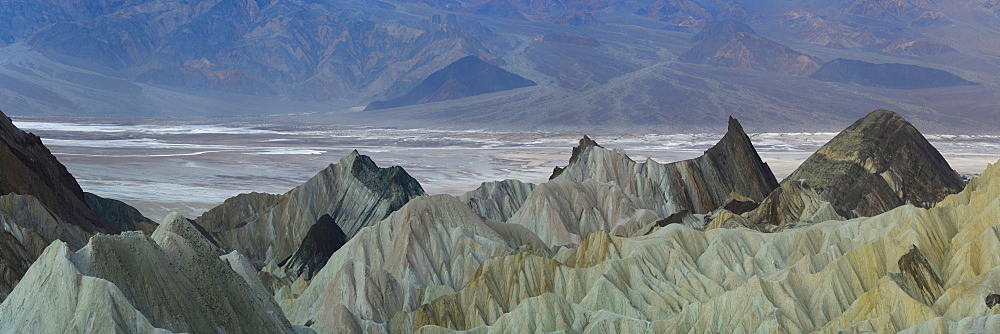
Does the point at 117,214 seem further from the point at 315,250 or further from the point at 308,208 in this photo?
the point at 315,250

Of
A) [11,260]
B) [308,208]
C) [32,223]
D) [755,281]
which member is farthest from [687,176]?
[11,260]

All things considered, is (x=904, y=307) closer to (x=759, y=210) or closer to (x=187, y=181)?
(x=759, y=210)

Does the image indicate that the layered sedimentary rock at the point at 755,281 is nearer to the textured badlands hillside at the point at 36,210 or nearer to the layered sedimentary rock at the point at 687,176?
the textured badlands hillside at the point at 36,210

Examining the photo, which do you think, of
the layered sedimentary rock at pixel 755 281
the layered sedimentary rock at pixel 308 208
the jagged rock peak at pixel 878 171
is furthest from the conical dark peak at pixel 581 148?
the layered sedimentary rock at pixel 755 281

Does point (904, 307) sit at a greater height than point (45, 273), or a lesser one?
lesser

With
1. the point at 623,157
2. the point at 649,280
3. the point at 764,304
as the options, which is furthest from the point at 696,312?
the point at 623,157
